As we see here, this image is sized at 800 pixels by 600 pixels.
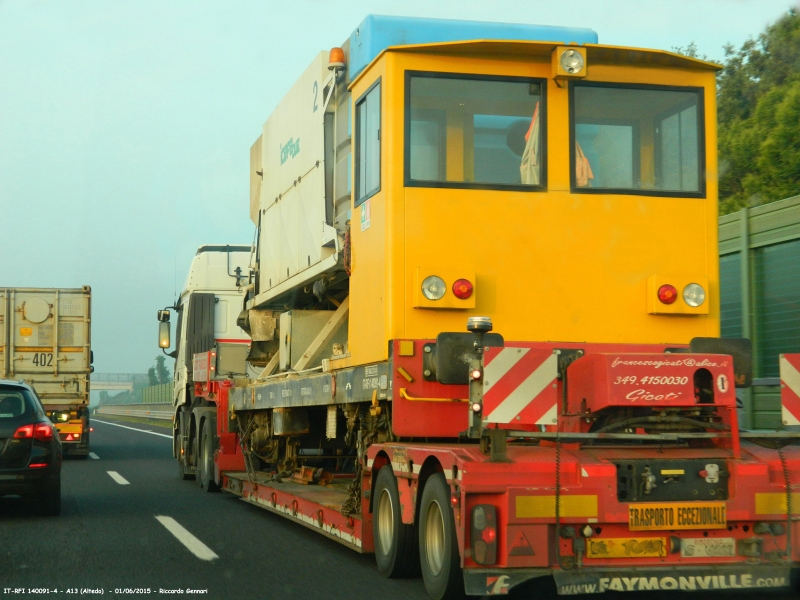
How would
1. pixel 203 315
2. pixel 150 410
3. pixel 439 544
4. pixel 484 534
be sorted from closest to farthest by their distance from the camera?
pixel 484 534
pixel 439 544
pixel 203 315
pixel 150 410

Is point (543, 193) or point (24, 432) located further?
point (24, 432)

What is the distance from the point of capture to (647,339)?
8.18m

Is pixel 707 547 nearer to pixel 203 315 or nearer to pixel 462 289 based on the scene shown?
pixel 462 289

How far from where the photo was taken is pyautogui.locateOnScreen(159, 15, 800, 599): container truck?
6609 mm

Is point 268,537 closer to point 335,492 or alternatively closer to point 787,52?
point 335,492

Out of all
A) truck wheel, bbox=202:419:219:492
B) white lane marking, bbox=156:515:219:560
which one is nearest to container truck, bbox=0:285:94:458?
truck wheel, bbox=202:419:219:492

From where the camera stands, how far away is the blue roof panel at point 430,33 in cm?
945

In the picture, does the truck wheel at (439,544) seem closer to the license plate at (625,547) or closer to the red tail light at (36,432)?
the license plate at (625,547)

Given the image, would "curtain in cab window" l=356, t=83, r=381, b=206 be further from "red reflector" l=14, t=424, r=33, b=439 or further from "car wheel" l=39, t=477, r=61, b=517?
"car wheel" l=39, t=477, r=61, b=517

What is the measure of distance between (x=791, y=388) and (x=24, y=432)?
7.87 meters

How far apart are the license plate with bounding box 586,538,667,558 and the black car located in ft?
23.9

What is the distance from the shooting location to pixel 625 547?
658cm

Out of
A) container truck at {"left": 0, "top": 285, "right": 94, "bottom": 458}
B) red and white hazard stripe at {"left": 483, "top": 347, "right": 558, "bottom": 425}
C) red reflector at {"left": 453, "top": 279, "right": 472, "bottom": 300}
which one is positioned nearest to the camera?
red and white hazard stripe at {"left": 483, "top": 347, "right": 558, "bottom": 425}

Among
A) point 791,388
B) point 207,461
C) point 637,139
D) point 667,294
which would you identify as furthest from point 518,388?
point 207,461
